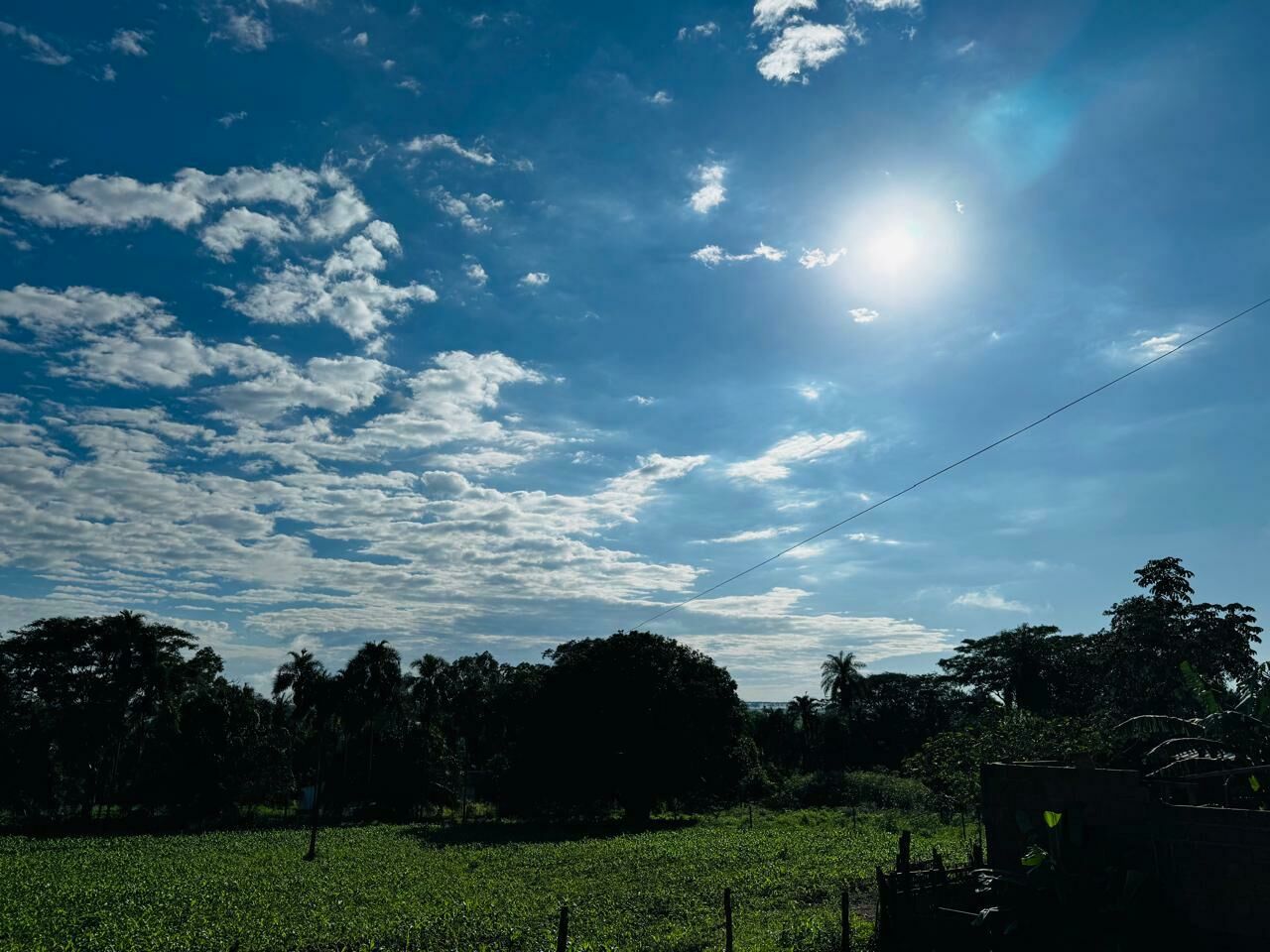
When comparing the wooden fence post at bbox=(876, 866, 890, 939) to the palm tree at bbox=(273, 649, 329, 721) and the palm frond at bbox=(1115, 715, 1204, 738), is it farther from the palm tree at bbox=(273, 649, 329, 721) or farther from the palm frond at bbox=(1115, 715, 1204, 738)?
the palm tree at bbox=(273, 649, 329, 721)

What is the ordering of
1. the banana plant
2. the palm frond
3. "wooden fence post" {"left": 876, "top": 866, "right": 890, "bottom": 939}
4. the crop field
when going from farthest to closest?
1. the palm frond
2. the crop field
3. the banana plant
4. "wooden fence post" {"left": 876, "top": 866, "right": 890, "bottom": 939}

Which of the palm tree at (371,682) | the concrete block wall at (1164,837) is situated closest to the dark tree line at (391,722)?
the palm tree at (371,682)

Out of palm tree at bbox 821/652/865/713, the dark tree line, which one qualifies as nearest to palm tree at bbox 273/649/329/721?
the dark tree line

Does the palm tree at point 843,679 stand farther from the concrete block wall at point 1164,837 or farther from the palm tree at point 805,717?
the concrete block wall at point 1164,837

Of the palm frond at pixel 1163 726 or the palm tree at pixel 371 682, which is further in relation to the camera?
the palm tree at pixel 371 682

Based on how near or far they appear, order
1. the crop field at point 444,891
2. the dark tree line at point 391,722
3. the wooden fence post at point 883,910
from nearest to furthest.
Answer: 1. the wooden fence post at point 883,910
2. the crop field at point 444,891
3. the dark tree line at point 391,722

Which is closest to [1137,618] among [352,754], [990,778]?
[990,778]

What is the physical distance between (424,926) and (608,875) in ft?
34.1

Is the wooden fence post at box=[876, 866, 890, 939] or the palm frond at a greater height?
the palm frond

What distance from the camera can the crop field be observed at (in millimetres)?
20656

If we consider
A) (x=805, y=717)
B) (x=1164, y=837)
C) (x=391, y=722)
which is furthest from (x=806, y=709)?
(x=1164, y=837)

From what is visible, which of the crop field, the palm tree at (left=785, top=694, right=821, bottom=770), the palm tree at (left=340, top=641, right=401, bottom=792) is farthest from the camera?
the palm tree at (left=785, top=694, right=821, bottom=770)

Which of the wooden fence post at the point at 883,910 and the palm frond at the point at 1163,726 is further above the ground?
the palm frond at the point at 1163,726

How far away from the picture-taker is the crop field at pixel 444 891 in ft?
67.8
